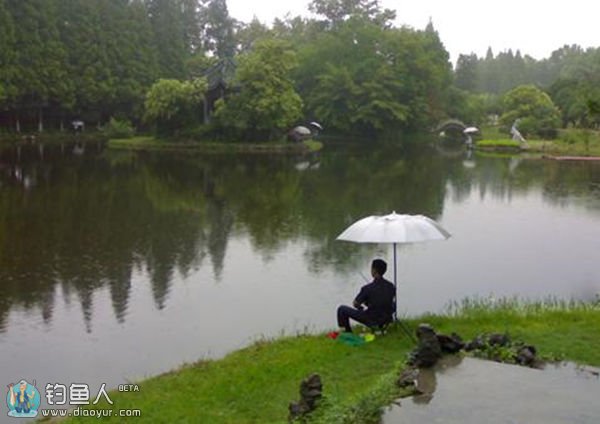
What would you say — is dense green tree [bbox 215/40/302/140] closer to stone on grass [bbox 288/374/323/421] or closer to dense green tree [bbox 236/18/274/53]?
dense green tree [bbox 236/18/274/53]

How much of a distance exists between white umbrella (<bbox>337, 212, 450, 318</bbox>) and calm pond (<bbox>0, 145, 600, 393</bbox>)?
2137 mm

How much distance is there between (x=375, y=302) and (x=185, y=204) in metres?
15.5

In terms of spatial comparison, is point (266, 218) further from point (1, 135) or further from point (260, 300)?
point (1, 135)

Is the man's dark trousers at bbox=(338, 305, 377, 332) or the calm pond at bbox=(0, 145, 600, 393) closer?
the man's dark trousers at bbox=(338, 305, 377, 332)

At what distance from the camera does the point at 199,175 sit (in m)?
31.7

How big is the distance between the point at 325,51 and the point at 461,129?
1508 centimetres

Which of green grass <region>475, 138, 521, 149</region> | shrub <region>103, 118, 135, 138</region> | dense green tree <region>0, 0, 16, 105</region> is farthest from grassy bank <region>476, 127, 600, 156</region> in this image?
dense green tree <region>0, 0, 16, 105</region>

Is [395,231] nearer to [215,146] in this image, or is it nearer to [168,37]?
[215,146]

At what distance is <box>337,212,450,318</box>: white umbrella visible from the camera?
8.80 m

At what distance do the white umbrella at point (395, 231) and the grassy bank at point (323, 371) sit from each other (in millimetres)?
1283

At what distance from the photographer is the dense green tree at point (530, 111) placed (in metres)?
57.1

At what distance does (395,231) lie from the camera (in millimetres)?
8898

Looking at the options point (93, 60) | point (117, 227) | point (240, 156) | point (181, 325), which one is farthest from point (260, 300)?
point (93, 60)

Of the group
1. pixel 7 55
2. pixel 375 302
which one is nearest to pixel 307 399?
pixel 375 302
